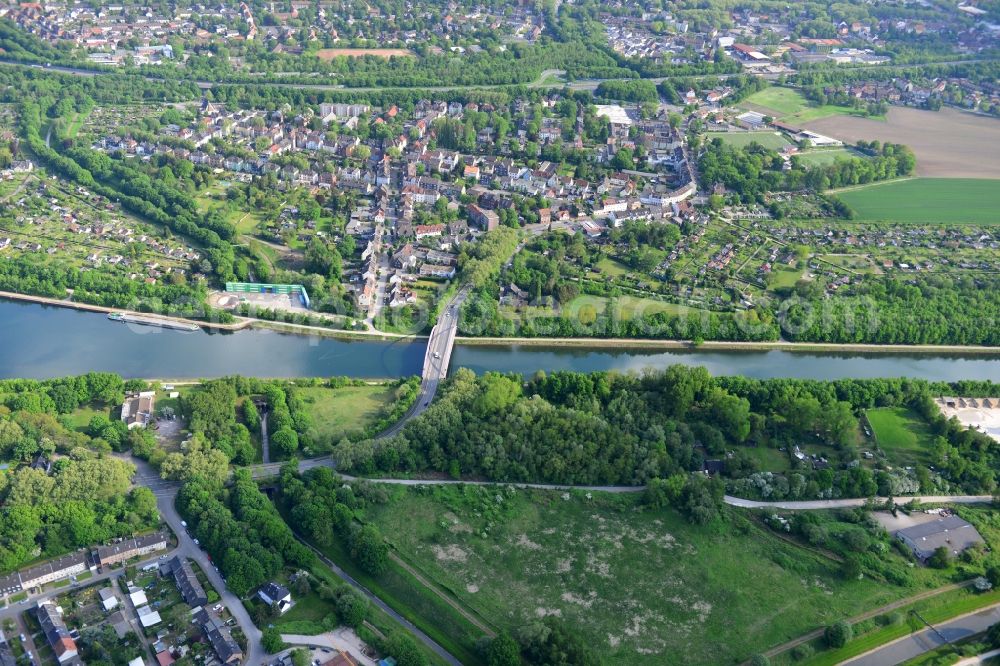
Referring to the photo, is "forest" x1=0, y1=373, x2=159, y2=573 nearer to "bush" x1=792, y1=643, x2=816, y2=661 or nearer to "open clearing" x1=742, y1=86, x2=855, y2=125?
"bush" x1=792, y1=643, x2=816, y2=661

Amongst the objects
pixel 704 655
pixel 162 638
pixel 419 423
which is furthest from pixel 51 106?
pixel 704 655

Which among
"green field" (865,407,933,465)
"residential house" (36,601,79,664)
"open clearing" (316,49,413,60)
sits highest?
"open clearing" (316,49,413,60)

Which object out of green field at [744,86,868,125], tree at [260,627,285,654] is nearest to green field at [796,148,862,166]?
green field at [744,86,868,125]

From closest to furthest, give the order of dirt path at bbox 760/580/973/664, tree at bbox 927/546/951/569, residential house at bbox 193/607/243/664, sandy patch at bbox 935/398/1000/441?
1. residential house at bbox 193/607/243/664
2. dirt path at bbox 760/580/973/664
3. tree at bbox 927/546/951/569
4. sandy patch at bbox 935/398/1000/441

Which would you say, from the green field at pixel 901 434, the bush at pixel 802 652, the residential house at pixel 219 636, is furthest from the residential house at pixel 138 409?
the green field at pixel 901 434

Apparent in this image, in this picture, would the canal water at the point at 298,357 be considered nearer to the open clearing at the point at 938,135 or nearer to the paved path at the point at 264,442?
the paved path at the point at 264,442

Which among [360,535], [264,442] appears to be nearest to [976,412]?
[360,535]
